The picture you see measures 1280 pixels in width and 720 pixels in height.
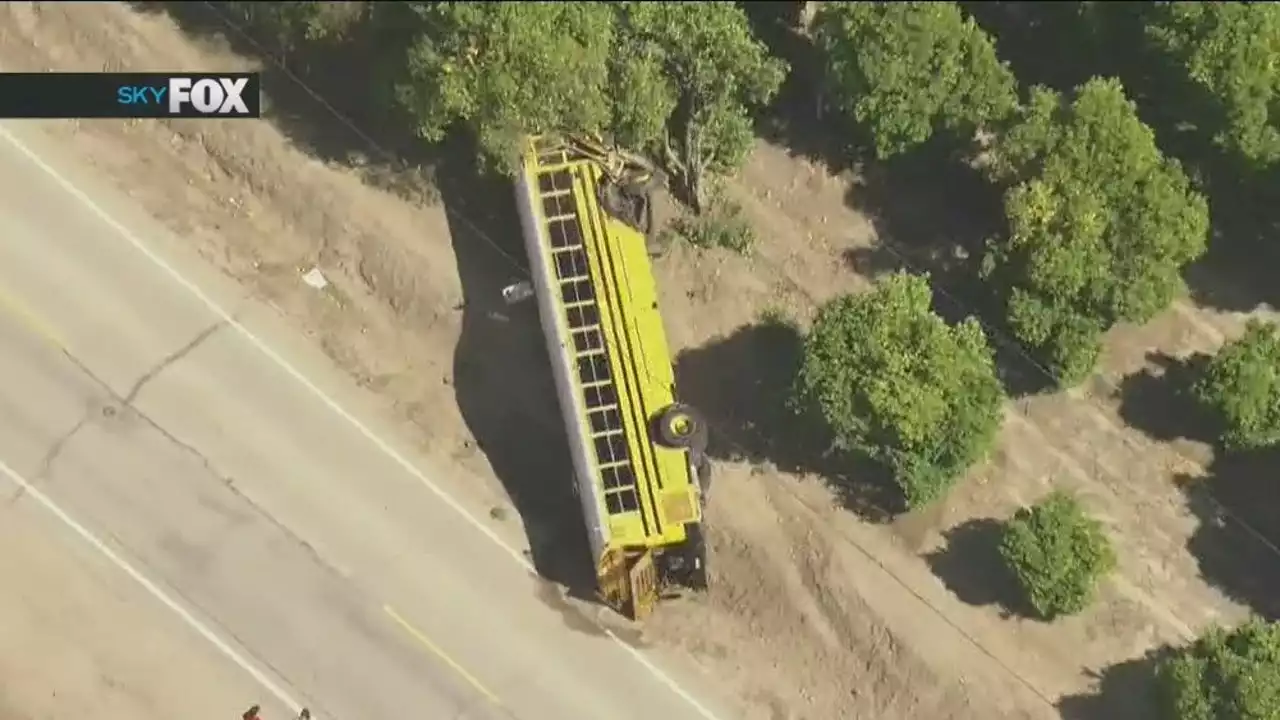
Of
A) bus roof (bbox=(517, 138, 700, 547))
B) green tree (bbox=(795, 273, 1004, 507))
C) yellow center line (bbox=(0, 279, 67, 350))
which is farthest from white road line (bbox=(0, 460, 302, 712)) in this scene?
green tree (bbox=(795, 273, 1004, 507))

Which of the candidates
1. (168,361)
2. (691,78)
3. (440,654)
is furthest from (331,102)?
(440,654)

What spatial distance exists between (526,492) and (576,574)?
2.79 metres

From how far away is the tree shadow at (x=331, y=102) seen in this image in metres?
38.8

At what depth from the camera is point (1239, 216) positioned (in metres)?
38.3

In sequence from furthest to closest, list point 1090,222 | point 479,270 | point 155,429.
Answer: point 479,270 < point 155,429 < point 1090,222

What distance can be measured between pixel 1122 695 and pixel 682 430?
47.6 feet

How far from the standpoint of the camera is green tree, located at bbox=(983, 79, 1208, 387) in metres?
33.8

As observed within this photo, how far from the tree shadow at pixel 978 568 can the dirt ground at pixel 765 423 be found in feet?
0.21

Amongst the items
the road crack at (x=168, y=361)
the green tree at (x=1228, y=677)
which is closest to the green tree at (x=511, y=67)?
the road crack at (x=168, y=361)

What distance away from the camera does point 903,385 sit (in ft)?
107

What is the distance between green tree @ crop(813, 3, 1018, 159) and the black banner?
718 inches

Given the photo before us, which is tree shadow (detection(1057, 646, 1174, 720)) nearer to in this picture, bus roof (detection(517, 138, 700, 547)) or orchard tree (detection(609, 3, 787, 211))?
bus roof (detection(517, 138, 700, 547))

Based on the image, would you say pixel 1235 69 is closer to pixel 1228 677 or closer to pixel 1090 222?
pixel 1090 222

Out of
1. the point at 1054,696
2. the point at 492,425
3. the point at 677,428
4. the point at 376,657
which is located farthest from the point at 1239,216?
the point at 376,657
